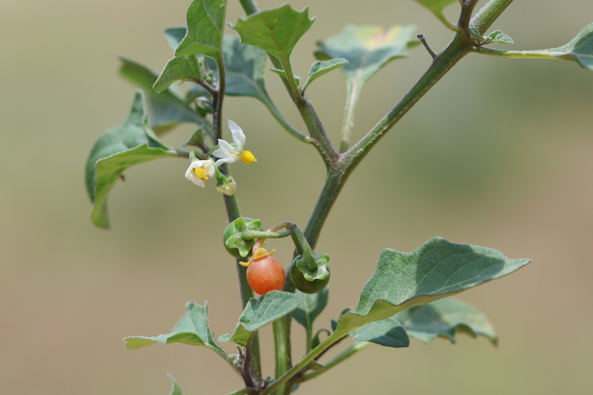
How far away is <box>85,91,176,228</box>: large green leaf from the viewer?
0.84 meters

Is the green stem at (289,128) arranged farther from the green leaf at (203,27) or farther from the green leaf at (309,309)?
the green leaf at (309,309)

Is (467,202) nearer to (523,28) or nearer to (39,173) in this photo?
(523,28)

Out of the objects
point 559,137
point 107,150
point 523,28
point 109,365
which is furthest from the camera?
point 523,28

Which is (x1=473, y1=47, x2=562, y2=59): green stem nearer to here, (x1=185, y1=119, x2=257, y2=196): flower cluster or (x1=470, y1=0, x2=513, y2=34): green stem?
(x1=470, y1=0, x2=513, y2=34): green stem

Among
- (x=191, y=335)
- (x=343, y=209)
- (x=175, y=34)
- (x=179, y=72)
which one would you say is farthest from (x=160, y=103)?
(x=343, y=209)

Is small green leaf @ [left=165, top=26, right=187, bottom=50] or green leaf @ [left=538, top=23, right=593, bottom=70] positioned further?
small green leaf @ [left=165, top=26, right=187, bottom=50]

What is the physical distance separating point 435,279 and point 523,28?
5.53m

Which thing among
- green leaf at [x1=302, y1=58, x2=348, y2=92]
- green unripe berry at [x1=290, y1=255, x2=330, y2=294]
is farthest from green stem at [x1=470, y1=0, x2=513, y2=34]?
green unripe berry at [x1=290, y1=255, x2=330, y2=294]

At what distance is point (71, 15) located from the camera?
634 cm

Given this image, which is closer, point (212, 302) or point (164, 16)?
point (212, 302)

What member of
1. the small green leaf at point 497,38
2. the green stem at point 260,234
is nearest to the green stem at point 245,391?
the green stem at point 260,234

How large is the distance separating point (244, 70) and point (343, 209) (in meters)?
3.61

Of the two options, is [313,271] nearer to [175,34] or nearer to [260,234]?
[260,234]

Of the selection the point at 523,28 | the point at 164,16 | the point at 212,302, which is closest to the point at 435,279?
the point at 212,302
